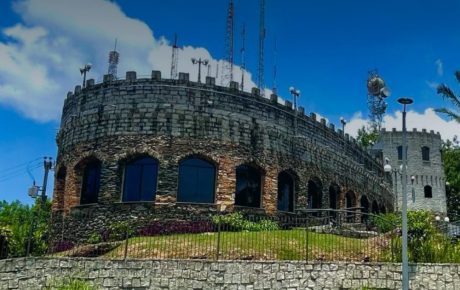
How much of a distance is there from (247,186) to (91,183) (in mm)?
7496

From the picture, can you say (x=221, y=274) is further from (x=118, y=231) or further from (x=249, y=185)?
(x=249, y=185)

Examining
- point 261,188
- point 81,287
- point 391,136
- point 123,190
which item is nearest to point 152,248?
point 81,287

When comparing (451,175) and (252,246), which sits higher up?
(451,175)

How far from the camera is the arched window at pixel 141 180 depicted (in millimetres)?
24281

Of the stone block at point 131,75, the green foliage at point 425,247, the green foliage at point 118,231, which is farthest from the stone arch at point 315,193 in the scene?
the green foliage at point 425,247

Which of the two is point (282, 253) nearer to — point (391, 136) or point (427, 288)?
point (427, 288)

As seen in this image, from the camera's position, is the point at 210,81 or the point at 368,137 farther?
the point at 368,137

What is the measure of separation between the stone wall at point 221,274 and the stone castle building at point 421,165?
126 feet

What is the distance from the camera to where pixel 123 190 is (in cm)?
2464

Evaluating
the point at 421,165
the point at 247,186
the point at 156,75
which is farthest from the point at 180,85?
the point at 421,165

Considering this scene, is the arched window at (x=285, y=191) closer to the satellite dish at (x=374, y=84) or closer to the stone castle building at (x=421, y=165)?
the stone castle building at (x=421, y=165)

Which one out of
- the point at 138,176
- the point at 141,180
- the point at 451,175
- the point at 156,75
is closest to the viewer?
the point at 141,180

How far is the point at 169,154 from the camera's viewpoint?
80.1 ft

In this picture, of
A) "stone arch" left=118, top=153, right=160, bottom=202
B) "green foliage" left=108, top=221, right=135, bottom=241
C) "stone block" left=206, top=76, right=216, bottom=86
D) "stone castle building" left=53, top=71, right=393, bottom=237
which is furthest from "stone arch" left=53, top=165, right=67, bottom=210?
"stone block" left=206, top=76, right=216, bottom=86
